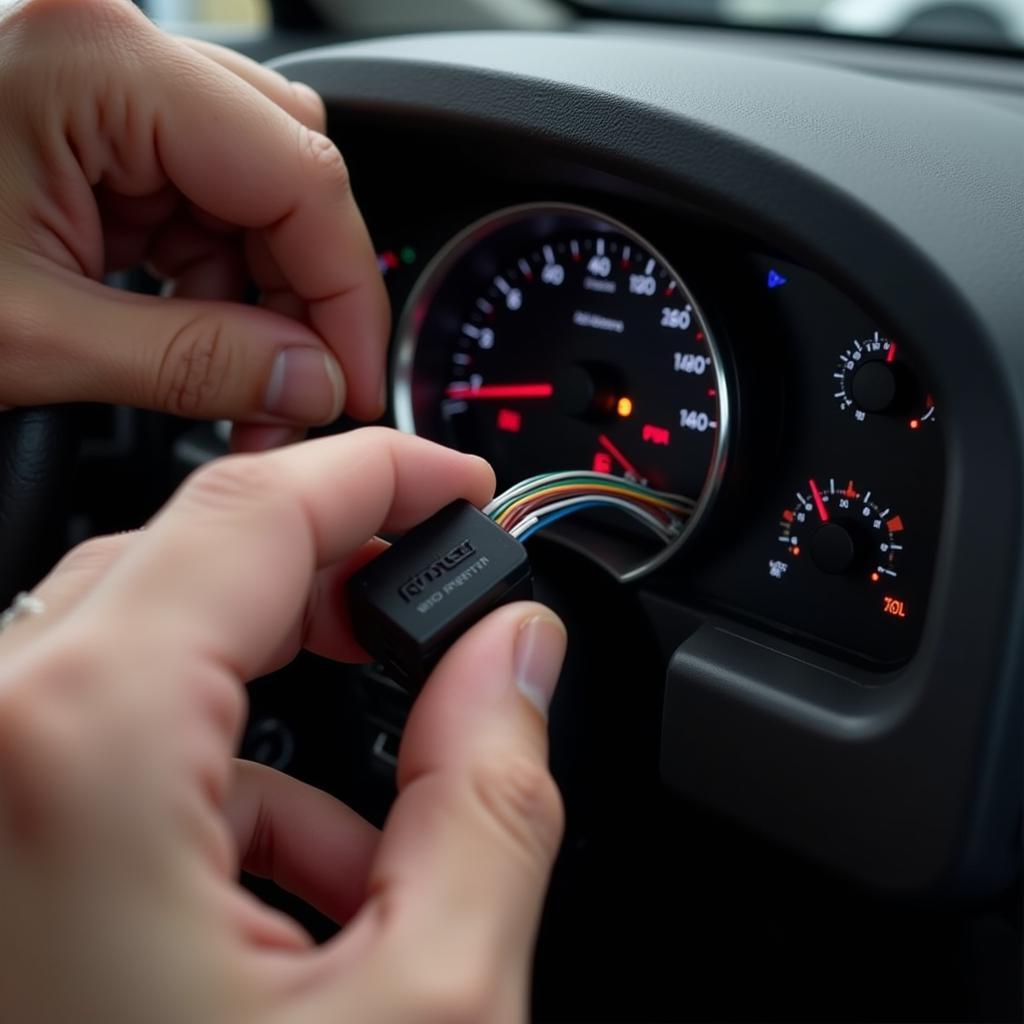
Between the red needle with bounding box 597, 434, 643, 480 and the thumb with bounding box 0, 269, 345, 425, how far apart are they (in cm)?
27

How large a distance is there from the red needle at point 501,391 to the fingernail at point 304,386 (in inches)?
8.4

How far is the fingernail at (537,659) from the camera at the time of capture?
615 mm

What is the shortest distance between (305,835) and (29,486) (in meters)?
0.42

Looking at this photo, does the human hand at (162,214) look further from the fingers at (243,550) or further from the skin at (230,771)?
the fingers at (243,550)

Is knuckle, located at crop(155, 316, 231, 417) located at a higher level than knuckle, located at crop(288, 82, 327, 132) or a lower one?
lower

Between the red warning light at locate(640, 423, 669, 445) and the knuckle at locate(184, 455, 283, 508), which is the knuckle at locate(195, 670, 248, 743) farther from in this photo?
the red warning light at locate(640, 423, 669, 445)

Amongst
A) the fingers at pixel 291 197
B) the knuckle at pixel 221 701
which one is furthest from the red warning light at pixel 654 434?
the knuckle at pixel 221 701

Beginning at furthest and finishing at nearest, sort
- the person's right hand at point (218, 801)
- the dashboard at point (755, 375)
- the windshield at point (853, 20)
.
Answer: the windshield at point (853, 20) < the dashboard at point (755, 375) < the person's right hand at point (218, 801)

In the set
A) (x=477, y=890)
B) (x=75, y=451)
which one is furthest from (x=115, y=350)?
(x=477, y=890)

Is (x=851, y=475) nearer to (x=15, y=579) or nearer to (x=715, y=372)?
(x=715, y=372)

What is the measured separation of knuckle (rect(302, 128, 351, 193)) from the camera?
3.10ft

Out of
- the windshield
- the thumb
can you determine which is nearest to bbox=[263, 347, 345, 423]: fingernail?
the thumb

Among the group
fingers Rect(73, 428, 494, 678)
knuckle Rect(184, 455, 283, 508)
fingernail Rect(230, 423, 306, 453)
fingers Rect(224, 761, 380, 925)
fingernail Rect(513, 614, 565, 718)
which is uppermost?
knuckle Rect(184, 455, 283, 508)

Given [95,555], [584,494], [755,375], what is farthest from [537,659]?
[755,375]
